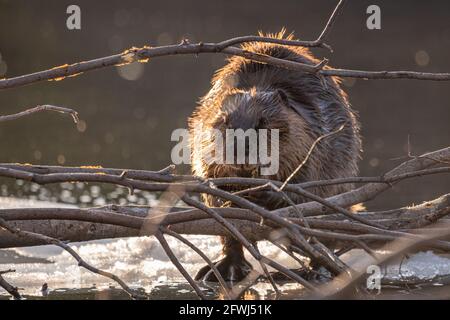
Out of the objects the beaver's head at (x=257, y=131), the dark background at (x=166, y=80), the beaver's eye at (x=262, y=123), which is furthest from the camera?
the dark background at (x=166, y=80)

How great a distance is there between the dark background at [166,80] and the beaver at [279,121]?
4.85 feet

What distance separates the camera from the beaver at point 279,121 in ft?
14.5

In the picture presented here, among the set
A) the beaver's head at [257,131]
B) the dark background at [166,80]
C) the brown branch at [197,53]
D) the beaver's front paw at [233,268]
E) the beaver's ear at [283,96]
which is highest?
the dark background at [166,80]

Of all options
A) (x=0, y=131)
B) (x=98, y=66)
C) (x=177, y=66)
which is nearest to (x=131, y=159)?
(x=0, y=131)

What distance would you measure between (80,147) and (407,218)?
5338 millimetres

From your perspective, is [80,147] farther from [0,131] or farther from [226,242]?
[226,242]

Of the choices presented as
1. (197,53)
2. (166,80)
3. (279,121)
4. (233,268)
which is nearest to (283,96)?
(279,121)

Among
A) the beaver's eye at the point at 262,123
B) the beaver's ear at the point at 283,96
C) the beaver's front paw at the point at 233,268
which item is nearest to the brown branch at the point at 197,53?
the beaver's eye at the point at 262,123

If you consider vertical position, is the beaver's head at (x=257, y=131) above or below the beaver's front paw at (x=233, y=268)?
above

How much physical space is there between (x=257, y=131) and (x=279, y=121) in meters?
0.18

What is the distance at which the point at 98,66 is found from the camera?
2.71 meters

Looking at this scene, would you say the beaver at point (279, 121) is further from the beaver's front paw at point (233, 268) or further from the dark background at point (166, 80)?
the dark background at point (166, 80)

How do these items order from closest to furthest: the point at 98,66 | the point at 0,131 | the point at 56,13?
1. the point at 98,66
2. the point at 0,131
3. the point at 56,13

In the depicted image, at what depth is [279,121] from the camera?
4.58 m
